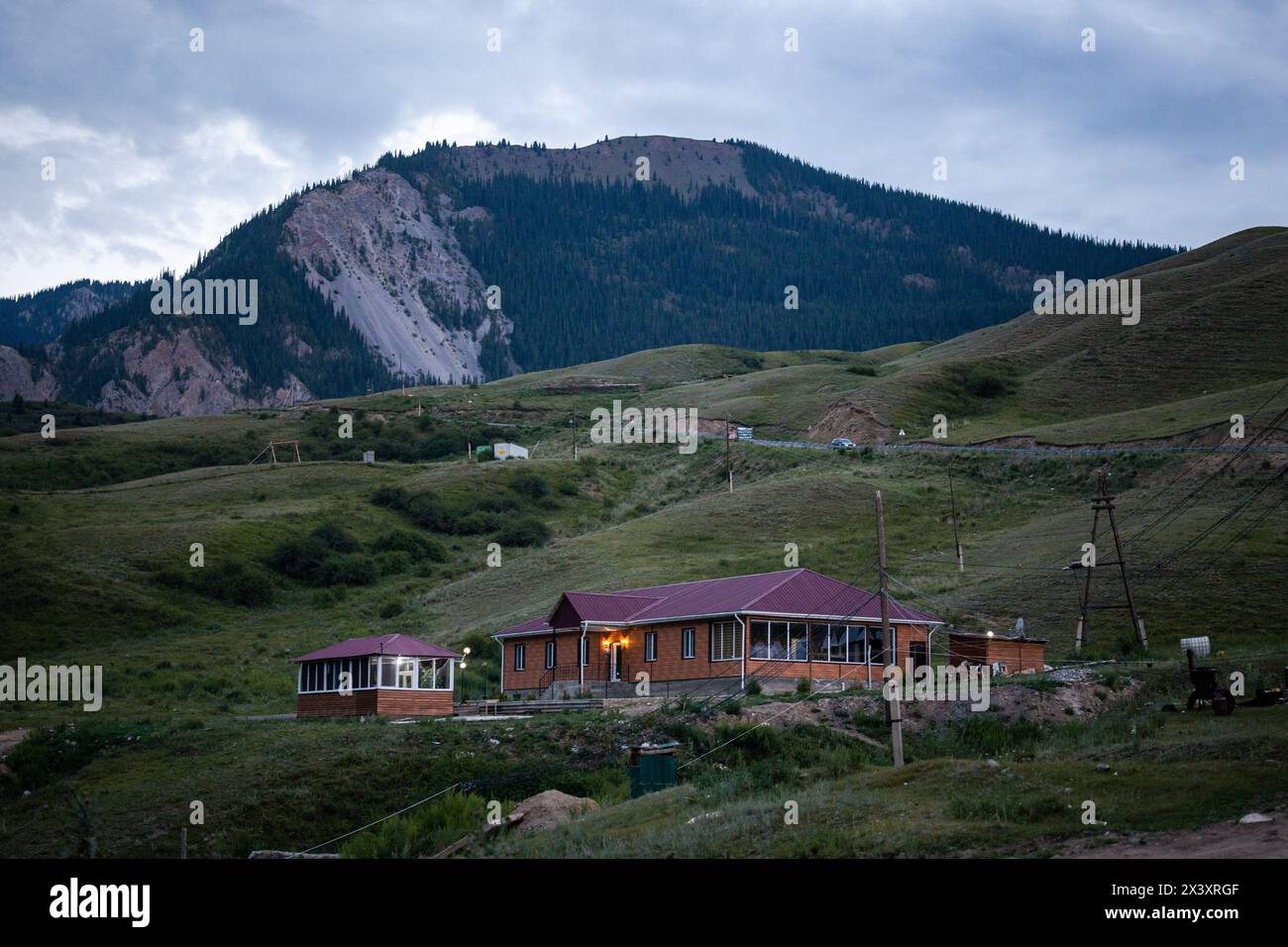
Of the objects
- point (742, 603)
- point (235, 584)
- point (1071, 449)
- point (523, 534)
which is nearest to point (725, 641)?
point (742, 603)

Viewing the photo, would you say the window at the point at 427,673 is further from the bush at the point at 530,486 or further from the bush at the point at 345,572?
the bush at the point at 530,486

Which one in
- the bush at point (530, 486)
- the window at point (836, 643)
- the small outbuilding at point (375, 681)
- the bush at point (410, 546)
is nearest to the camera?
the small outbuilding at point (375, 681)

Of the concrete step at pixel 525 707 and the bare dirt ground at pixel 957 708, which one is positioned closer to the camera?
the bare dirt ground at pixel 957 708

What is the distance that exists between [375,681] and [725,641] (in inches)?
513

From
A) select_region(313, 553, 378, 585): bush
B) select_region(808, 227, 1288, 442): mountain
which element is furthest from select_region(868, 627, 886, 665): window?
select_region(808, 227, 1288, 442): mountain

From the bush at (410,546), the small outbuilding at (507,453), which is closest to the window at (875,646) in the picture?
the bush at (410,546)

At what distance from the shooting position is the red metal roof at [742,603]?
47.4 meters

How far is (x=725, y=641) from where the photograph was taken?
47188mm

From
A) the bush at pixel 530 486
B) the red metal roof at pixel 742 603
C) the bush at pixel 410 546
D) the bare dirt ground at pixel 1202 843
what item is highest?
the bush at pixel 530 486

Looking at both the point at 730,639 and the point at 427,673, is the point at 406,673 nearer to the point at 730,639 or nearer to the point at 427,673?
the point at 427,673

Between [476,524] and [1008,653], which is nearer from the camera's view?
[1008,653]

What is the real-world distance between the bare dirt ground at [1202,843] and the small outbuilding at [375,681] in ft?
104

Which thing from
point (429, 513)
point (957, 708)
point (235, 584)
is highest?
point (429, 513)

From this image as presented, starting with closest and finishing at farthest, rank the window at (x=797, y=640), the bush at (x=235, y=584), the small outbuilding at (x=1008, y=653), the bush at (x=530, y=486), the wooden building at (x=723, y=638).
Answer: the small outbuilding at (x=1008, y=653) < the wooden building at (x=723, y=638) < the window at (x=797, y=640) < the bush at (x=235, y=584) < the bush at (x=530, y=486)
